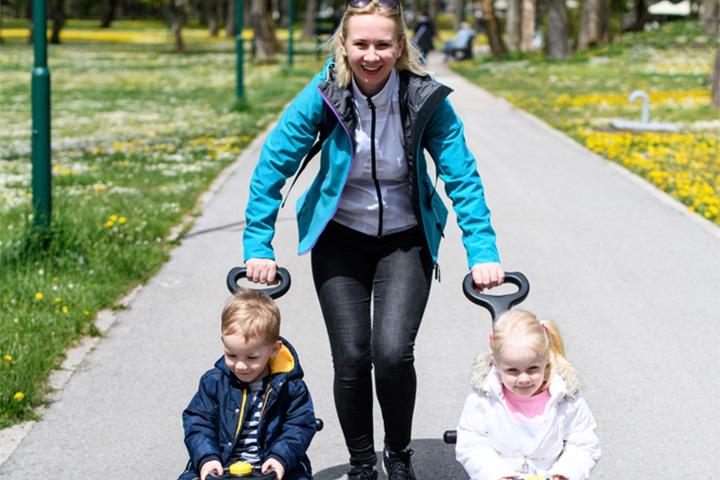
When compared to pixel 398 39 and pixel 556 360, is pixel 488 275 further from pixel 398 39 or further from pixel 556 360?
pixel 398 39

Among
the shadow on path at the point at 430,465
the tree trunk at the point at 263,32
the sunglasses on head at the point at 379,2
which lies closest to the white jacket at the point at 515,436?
the shadow on path at the point at 430,465

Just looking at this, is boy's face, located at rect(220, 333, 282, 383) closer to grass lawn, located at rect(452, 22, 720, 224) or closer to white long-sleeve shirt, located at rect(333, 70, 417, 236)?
white long-sleeve shirt, located at rect(333, 70, 417, 236)

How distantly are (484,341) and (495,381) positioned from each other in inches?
122

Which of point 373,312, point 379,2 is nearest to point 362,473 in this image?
point 373,312

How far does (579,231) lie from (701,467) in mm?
5216

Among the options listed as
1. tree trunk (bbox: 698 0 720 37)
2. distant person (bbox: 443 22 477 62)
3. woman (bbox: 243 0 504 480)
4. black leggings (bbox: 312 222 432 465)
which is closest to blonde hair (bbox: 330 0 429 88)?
woman (bbox: 243 0 504 480)

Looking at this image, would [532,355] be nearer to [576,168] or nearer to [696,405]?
[696,405]

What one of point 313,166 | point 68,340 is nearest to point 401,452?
point 68,340

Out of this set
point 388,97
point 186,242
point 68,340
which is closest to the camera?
point 388,97

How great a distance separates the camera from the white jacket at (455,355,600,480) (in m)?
3.55

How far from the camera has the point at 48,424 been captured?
17.3 feet

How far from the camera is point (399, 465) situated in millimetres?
4352

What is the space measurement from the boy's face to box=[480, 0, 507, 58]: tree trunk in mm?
36672

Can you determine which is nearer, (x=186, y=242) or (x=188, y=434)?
(x=188, y=434)
